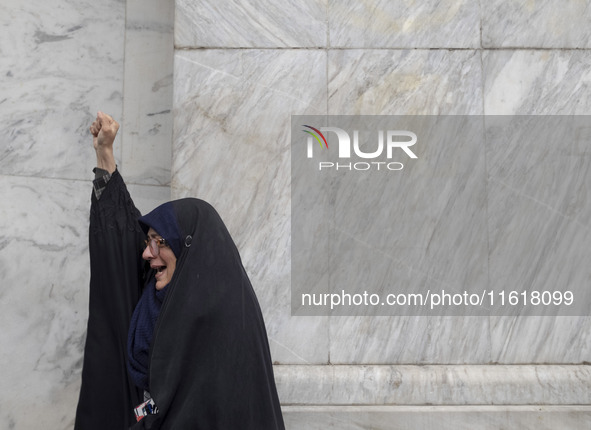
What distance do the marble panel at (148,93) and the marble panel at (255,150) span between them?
0.67 m

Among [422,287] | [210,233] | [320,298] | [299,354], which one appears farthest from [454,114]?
[210,233]

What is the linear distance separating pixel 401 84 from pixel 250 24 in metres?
0.93

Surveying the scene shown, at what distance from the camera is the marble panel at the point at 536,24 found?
439cm

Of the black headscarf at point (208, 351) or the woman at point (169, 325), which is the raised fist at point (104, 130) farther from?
the black headscarf at point (208, 351)

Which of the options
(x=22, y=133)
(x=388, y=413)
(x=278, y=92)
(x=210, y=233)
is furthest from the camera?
(x=22, y=133)

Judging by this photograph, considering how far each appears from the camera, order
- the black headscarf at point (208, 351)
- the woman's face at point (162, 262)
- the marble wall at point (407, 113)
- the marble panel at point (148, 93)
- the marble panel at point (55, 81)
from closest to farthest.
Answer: the black headscarf at point (208, 351) < the woman's face at point (162, 262) < the marble wall at point (407, 113) < the marble panel at point (55, 81) < the marble panel at point (148, 93)

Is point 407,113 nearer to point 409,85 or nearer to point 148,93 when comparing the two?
point 409,85

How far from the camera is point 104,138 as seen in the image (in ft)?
10.2

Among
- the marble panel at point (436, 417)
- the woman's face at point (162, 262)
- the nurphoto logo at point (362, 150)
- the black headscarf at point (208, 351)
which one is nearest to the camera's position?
the black headscarf at point (208, 351)

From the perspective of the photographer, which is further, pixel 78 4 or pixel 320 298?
pixel 78 4

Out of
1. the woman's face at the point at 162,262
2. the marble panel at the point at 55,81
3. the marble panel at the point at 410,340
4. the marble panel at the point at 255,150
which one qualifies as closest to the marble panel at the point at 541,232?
the marble panel at the point at 410,340

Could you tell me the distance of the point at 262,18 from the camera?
4.34 meters

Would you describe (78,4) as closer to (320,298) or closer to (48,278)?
(48,278)

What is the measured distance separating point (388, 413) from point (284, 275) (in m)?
0.92
